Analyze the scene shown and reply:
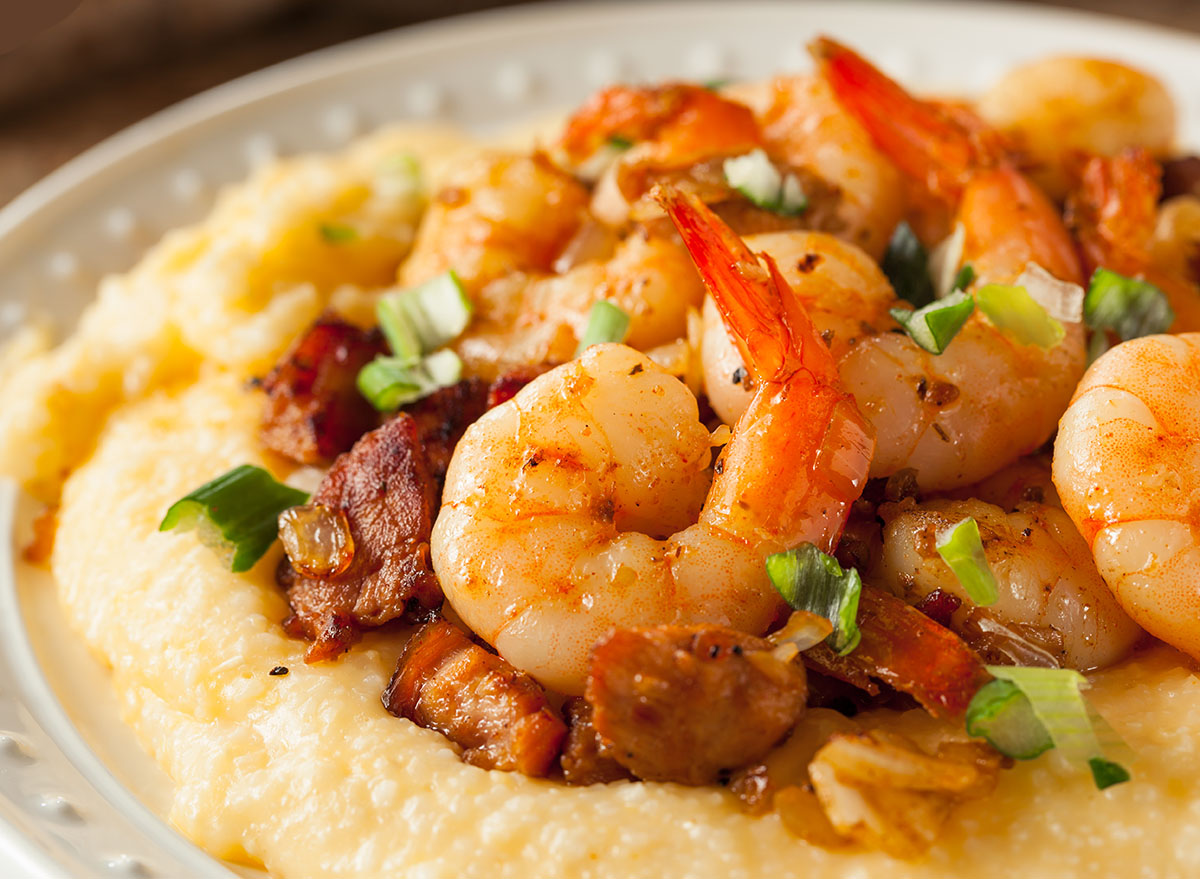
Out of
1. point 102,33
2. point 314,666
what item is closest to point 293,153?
point 102,33

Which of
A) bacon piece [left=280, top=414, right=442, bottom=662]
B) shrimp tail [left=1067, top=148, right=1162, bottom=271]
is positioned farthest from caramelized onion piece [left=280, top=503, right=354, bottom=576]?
shrimp tail [left=1067, top=148, right=1162, bottom=271]

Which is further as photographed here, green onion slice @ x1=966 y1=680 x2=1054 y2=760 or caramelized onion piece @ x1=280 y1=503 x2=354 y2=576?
caramelized onion piece @ x1=280 y1=503 x2=354 y2=576

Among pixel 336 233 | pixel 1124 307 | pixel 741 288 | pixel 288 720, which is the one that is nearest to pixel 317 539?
pixel 288 720

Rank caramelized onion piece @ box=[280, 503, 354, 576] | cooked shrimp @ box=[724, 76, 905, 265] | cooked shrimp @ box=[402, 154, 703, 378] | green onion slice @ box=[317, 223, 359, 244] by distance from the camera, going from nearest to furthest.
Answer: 1. caramelized onion piece @ box=[280, 503, 354, 576]
2. cooked shrimp @ box=[402, 154, 703, 378]
3. cooked shrimp @ box=[724, 76, 905, 265]
4. green onion slice @ box=[317, 223, 359, 244]

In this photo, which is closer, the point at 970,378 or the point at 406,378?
the point at 970,378

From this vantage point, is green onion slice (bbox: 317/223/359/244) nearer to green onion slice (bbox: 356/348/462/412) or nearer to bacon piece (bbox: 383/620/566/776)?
green onion slice (bbox: 356/348/462/412)

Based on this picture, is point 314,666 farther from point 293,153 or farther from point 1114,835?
point 293,153

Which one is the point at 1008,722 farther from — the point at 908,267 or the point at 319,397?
the point at 319,397
